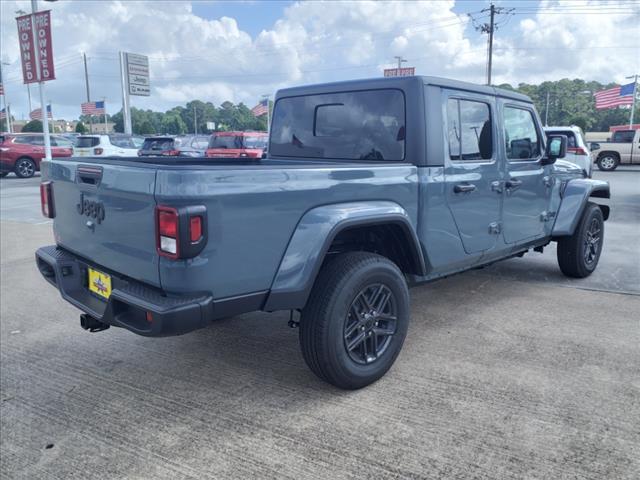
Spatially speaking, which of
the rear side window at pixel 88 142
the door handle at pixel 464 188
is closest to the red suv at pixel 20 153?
the rear side window at pixel 88 142

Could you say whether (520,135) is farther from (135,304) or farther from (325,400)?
(135,304)

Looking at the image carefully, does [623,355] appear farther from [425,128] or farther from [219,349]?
[219,349]

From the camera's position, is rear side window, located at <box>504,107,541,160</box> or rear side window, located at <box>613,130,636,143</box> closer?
rear side window, located at <box>504,107,541,160</box>

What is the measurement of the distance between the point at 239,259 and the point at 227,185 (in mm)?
360

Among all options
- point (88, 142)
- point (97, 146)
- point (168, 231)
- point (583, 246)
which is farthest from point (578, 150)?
point (88, 142)

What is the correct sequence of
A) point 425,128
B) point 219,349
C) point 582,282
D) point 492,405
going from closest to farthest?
point 492,405, point 425,128, point 219,349, point 582,282

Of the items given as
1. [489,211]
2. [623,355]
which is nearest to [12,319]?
[489,211]

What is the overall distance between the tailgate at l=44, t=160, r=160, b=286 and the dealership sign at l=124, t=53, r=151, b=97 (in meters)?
41.1

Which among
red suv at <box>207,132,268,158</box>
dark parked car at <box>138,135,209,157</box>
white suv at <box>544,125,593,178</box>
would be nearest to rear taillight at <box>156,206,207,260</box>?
white suv at <box>544,125,593,178</box>

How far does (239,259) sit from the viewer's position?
2512 millimetres

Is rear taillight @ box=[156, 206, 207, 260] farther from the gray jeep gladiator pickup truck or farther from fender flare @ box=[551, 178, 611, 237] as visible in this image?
fender flare @ box=[551, 178, 611, 237]

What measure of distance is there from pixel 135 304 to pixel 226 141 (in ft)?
45.6

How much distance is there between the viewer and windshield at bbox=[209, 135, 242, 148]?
15578 millimetres

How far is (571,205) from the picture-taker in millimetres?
5195
